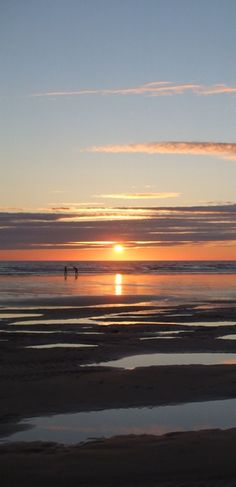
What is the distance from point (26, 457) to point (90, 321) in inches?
778

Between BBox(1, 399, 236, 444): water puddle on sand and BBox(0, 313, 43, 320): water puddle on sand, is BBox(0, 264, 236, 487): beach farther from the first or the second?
BBox(0, 313, 43, 320): water puddle on sand

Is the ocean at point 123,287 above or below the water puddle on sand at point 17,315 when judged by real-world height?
above

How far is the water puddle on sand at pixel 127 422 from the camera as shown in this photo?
1103cm

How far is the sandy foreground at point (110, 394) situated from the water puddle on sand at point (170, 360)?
0.61 meters

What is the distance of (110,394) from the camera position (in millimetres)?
14219

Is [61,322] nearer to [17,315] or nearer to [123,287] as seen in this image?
[17,315]

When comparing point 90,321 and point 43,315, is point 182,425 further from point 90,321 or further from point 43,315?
point 43,315

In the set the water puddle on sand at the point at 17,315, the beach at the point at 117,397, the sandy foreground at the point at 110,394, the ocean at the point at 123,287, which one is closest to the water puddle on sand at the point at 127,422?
the beach at the point at 117,397

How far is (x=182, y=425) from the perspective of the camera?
11617 millimetres

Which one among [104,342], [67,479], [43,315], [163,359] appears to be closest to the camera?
[67,479]

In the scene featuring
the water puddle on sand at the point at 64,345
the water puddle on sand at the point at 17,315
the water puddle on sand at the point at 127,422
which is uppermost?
the water puddle on sand at the point at 17,315

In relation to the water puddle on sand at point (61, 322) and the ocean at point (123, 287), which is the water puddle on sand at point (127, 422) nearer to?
the water puddle on sand at point (61, 322)

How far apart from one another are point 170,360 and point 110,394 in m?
4.82

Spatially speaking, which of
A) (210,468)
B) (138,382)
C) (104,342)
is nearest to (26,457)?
(210,468)
